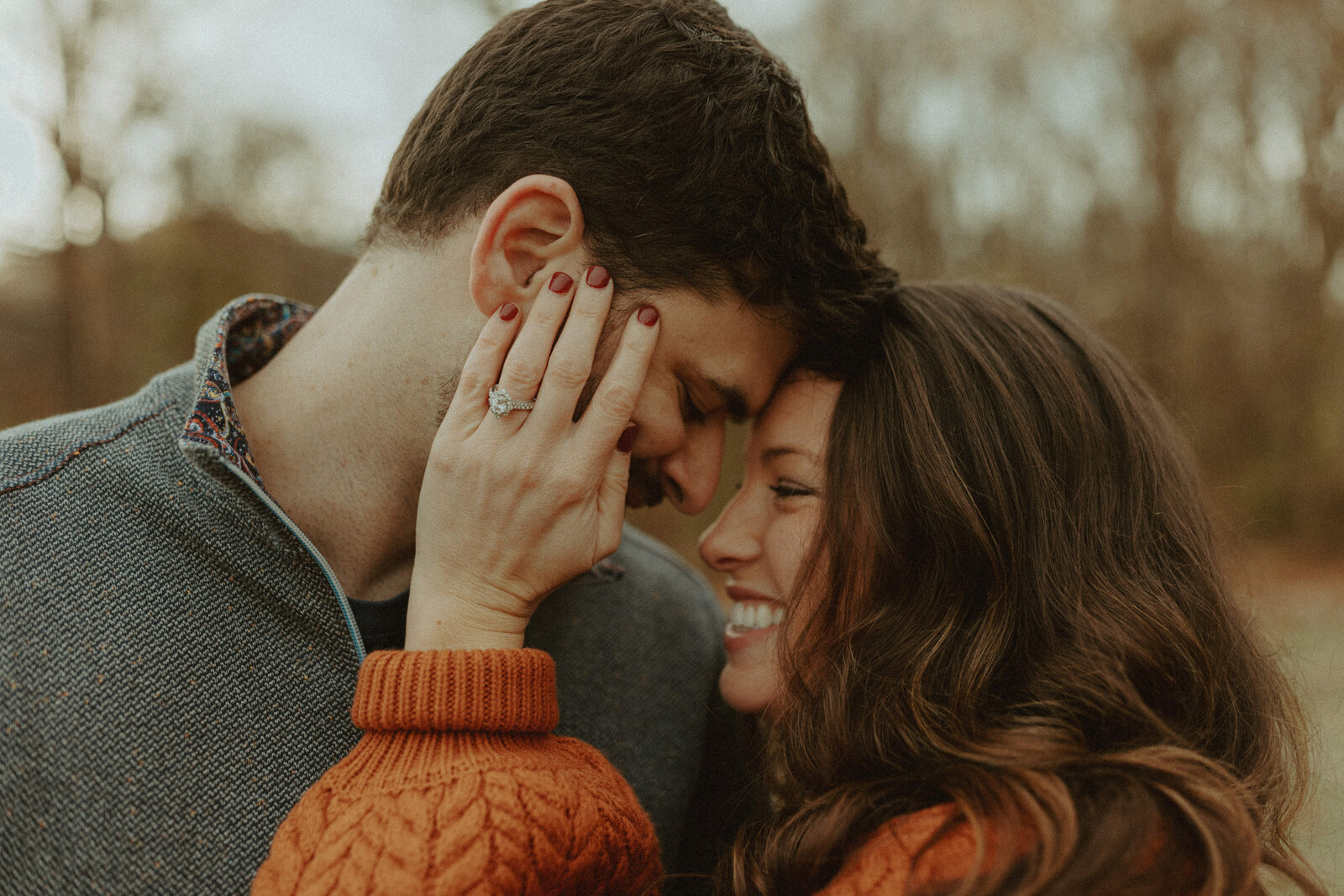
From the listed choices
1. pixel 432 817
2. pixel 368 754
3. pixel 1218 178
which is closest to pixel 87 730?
pixel 368 754

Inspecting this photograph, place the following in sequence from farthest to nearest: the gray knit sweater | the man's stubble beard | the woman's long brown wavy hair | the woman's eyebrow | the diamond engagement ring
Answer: the woman's eyebrow
the man's stubble beard
the diamond engagement ring
the woman's long brown wavy hair
the gray knit sweater

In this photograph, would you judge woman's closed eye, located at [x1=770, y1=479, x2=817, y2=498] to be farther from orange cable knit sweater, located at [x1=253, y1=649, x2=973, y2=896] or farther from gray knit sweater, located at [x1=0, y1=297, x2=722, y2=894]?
gray knit sweater, located at [x1=0, y1=297, x2=722, y2=894]

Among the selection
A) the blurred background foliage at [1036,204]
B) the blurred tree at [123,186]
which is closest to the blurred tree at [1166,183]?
the blurred background foliage at [1036,204]

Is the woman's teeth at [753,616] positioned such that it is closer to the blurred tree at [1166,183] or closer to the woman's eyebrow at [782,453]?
the woman's eyebrow at [782,453]

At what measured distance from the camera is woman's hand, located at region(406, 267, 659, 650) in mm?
1688

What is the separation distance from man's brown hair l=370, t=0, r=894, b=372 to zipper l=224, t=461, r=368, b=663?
682 mm

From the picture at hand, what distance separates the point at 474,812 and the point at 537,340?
0.89 metres

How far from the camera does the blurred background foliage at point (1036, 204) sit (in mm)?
7621

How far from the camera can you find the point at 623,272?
6.24ft

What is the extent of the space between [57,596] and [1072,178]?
10052mm

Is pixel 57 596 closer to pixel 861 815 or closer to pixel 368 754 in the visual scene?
pixel 368 754

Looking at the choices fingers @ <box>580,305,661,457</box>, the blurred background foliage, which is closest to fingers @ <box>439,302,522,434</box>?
fingers @ <box>580,305,661,457</box>

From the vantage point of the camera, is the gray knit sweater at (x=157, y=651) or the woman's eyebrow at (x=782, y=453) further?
the woman's eyebrow at (x=782, y=453)

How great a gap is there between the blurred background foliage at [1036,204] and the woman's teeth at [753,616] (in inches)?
168
